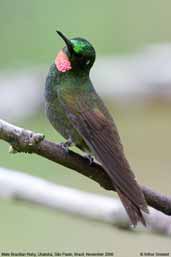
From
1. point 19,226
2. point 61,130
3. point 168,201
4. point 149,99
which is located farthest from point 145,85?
point 168,201

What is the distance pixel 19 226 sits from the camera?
5.88 m

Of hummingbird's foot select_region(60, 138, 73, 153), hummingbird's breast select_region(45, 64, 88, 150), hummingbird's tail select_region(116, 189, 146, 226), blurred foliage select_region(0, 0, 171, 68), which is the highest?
blurred foliage select_region(0, 0, 171, 68)

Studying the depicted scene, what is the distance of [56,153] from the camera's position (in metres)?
2.47

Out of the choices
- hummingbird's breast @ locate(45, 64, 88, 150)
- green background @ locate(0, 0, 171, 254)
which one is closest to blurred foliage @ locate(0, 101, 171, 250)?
green background @ locate(0, 0, 171, 254)

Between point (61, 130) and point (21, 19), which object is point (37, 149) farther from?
point (21, 19)

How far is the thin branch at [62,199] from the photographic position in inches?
127

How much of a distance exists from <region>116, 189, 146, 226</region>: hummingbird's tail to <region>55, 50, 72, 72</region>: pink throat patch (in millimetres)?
612

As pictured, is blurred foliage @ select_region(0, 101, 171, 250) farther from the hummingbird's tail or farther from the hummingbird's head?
the hummingbird's tail

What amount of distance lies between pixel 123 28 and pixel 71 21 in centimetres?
50

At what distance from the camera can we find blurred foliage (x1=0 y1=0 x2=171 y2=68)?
724 centimetres

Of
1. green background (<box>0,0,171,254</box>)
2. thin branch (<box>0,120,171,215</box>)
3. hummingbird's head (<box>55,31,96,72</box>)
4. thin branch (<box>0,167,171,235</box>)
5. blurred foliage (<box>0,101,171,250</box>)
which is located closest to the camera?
thin branch (<box>0,120,171,215</box>)

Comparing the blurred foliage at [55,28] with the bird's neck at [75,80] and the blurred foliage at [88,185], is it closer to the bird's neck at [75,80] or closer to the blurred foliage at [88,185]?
the blurred foliage at [88,185]

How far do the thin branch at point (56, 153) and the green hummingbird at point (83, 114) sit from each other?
0.05 metres

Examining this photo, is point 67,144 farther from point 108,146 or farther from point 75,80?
point 75,80
